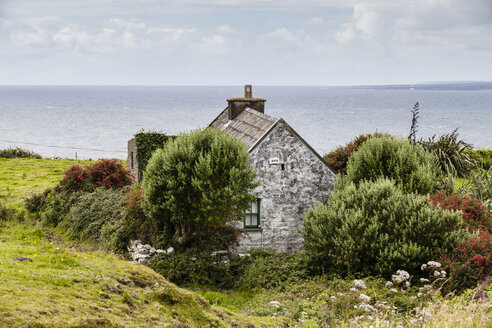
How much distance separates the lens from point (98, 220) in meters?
20.5

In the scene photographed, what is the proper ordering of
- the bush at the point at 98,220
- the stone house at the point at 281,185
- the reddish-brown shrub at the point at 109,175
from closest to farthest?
1. the bush at the point at 98,220
2. the stone house at the point at 281,185
3. the reddish-brown shrub at the point at 109,175

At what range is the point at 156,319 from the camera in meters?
7.13

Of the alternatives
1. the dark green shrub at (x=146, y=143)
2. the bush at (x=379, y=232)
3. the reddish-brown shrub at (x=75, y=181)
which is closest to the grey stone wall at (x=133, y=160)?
the dark green shrub at (x=146, y=143)

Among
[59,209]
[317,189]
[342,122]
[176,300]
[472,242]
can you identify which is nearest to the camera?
[176,300]

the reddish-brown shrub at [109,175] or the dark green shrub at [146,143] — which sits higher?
the dark green shrub at [146,143]

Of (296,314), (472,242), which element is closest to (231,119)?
(472,242)

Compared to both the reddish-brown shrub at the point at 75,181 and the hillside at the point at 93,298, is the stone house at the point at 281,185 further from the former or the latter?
the hillside at the point at 93,298

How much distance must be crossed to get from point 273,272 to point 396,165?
6.41 metres

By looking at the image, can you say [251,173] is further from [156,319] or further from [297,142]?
[156,319]

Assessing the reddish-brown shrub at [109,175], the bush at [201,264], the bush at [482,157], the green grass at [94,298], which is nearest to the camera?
the green grass at [94,298]

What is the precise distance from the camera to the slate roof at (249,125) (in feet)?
66.4

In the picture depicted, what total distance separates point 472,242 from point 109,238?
13186mm

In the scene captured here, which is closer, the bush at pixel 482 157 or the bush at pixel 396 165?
the bush at pixel 396 165

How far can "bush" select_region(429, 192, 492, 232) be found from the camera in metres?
16.4
